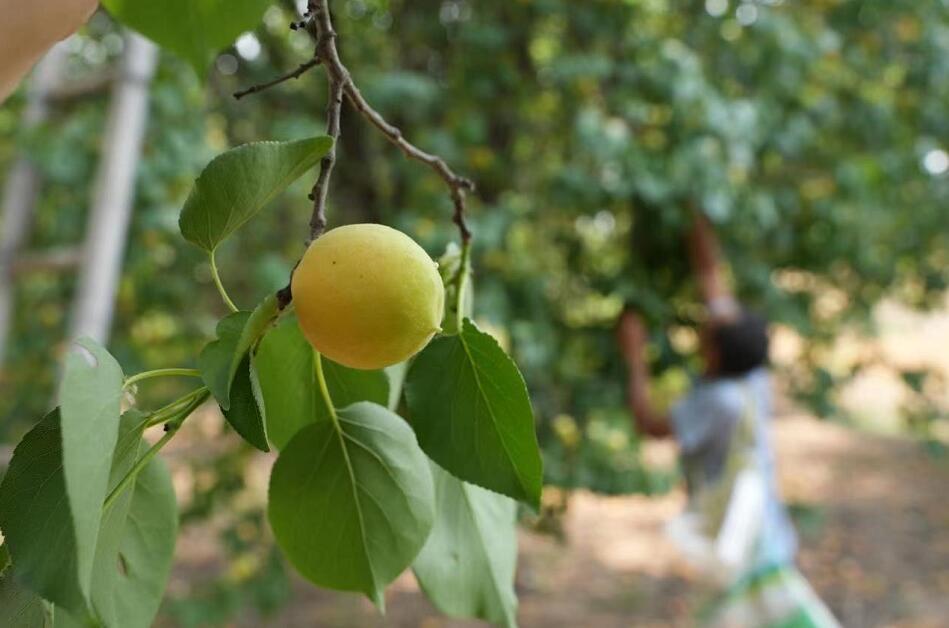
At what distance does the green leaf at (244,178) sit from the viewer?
45 centimetres

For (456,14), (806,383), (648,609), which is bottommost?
(648,609)

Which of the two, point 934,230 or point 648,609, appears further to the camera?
point 648,609

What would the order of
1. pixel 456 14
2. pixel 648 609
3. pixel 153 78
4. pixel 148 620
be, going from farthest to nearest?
pixel 648 609 → pixel 456 14 → pixel 153 78 → pixel 148 620

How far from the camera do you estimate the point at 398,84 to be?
223 cm

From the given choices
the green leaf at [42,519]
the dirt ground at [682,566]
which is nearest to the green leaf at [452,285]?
the green leaf at [42,519]

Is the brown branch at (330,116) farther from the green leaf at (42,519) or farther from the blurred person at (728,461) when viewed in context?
the blurred person at (728,461)

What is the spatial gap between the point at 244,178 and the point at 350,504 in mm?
186

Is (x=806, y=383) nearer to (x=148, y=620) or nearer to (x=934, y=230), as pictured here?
(x=934, y=230)

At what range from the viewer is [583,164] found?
2.42 meters

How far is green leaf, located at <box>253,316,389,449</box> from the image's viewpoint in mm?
524

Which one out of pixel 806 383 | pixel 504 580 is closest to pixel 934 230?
pixel 806 383

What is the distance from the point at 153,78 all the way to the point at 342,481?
186cm

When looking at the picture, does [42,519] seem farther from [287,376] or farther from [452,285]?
[452,285]

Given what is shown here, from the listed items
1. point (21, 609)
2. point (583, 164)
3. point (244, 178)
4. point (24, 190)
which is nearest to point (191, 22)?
point (244, 178)
